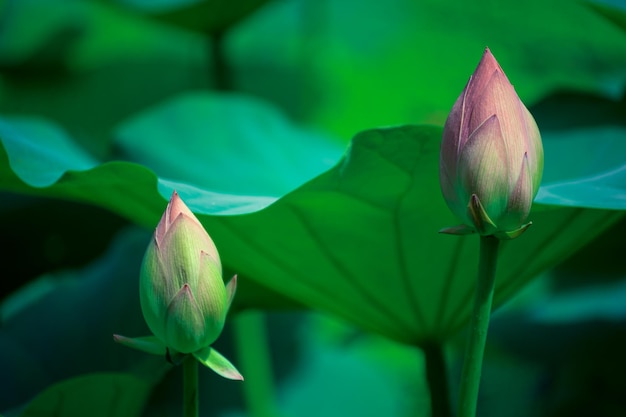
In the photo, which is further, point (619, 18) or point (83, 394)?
point (619, 18)

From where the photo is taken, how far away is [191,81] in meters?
1.65

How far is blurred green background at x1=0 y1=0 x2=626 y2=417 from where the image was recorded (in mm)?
641

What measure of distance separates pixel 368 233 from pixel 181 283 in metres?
0.26

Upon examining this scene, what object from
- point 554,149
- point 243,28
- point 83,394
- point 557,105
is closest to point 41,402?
point 83,394

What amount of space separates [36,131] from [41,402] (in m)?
0.50

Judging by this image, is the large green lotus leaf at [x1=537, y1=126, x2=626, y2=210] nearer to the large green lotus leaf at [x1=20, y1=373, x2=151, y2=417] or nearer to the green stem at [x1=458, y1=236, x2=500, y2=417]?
the green stem at [x1=458, y1=236, x2=500, y2=417]

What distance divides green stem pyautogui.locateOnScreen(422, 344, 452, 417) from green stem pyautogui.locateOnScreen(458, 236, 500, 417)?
0.59 feet

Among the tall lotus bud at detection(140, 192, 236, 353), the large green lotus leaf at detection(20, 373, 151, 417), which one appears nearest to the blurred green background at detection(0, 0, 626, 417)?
the large green lotus leaf at detection(20, 373, 151, 417)

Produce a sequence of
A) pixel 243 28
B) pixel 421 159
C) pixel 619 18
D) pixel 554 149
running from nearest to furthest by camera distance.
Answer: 1. pixel 421 159
2. pixel 619 18
3. pixel 554 149
4. pixel 243 28

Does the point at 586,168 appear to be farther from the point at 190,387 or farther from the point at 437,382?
the point at 190,387

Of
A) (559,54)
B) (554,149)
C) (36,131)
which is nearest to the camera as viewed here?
(554,149)

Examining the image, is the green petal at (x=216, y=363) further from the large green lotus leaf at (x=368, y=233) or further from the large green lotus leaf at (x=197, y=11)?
the large green lotus leaf at (x=197, y=11)

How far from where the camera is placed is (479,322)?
1.54 ft

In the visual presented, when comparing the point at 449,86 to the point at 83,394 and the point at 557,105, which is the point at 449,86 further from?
the point at 83,394
